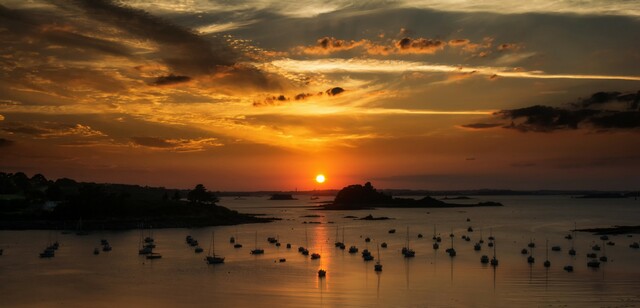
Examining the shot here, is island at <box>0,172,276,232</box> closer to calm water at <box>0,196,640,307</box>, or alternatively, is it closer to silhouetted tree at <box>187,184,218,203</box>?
silhouetted tree at <box>187,184,218,203</box>

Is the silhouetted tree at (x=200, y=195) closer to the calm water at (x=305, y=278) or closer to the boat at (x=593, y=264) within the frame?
the calm water at (x=305, y=278)

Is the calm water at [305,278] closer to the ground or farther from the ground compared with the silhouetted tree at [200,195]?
closer to the ground

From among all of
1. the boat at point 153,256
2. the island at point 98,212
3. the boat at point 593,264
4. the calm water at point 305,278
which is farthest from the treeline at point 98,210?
the boat at point 593,264

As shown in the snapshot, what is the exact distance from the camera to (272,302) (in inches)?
2324

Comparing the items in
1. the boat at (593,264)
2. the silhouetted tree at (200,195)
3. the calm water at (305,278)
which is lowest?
the calm water at (305,278)

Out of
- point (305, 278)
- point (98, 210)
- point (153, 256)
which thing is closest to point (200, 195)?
point (98, 210)

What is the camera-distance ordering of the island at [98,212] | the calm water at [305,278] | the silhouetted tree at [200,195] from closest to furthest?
the calm water at [305,278] → the island at [98,212] → the silhouetted tree at [200,195]

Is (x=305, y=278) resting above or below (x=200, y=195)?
below

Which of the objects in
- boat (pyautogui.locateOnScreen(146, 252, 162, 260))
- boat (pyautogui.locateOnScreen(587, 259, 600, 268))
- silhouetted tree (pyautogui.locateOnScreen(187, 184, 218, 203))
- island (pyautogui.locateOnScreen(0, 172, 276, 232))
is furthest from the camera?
silhouetted tree (pyautogui.locateOnScreen(187, 184, 218, 203))

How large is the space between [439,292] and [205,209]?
414 feet

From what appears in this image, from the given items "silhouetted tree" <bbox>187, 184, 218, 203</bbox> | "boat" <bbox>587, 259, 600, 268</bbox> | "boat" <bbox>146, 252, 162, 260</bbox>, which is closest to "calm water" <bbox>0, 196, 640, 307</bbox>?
"boat" <bbox>587, 259, 600, 268</bbox>

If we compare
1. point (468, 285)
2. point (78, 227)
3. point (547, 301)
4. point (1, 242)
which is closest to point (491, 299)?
point (547, 301)

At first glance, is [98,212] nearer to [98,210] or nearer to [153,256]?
[98,210]

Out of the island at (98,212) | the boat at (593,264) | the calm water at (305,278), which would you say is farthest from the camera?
the island at (98,212)
